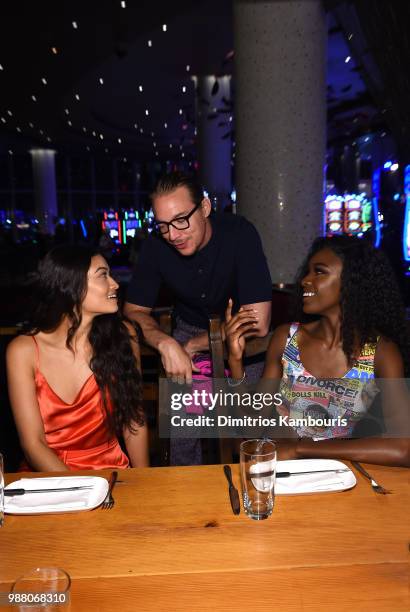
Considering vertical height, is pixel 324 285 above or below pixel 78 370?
above

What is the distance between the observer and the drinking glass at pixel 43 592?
0.79 metres

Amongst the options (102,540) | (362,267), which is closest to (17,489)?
(102,540)

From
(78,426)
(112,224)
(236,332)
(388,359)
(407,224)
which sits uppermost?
(112,224)

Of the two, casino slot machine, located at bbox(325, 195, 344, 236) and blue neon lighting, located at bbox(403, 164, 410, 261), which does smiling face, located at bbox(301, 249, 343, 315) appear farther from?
casino slot machine, located at bbox(325, 195, 344, 236)

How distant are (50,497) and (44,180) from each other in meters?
19.0

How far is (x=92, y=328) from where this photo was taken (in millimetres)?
2111

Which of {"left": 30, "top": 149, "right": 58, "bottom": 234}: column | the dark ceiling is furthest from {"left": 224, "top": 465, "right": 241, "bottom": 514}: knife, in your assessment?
{"left": 30, "top": 149, "right": 58, "bottom": 234}: column

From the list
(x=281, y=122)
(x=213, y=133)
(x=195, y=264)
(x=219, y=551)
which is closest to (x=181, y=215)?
(x=195, y=264)

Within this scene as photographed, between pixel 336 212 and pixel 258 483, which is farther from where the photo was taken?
pixel 336 212

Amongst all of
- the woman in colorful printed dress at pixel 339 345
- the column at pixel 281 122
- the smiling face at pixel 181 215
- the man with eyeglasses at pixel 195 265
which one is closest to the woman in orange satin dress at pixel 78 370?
the man with eyeglasses at pixel 195 265

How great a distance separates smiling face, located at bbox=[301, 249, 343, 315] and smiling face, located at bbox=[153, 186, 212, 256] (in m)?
0.47

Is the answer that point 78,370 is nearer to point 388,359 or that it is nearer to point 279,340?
point 279,340

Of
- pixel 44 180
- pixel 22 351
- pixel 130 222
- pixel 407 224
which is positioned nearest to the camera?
pixel 22 351

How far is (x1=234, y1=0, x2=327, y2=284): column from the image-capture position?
3686mm
